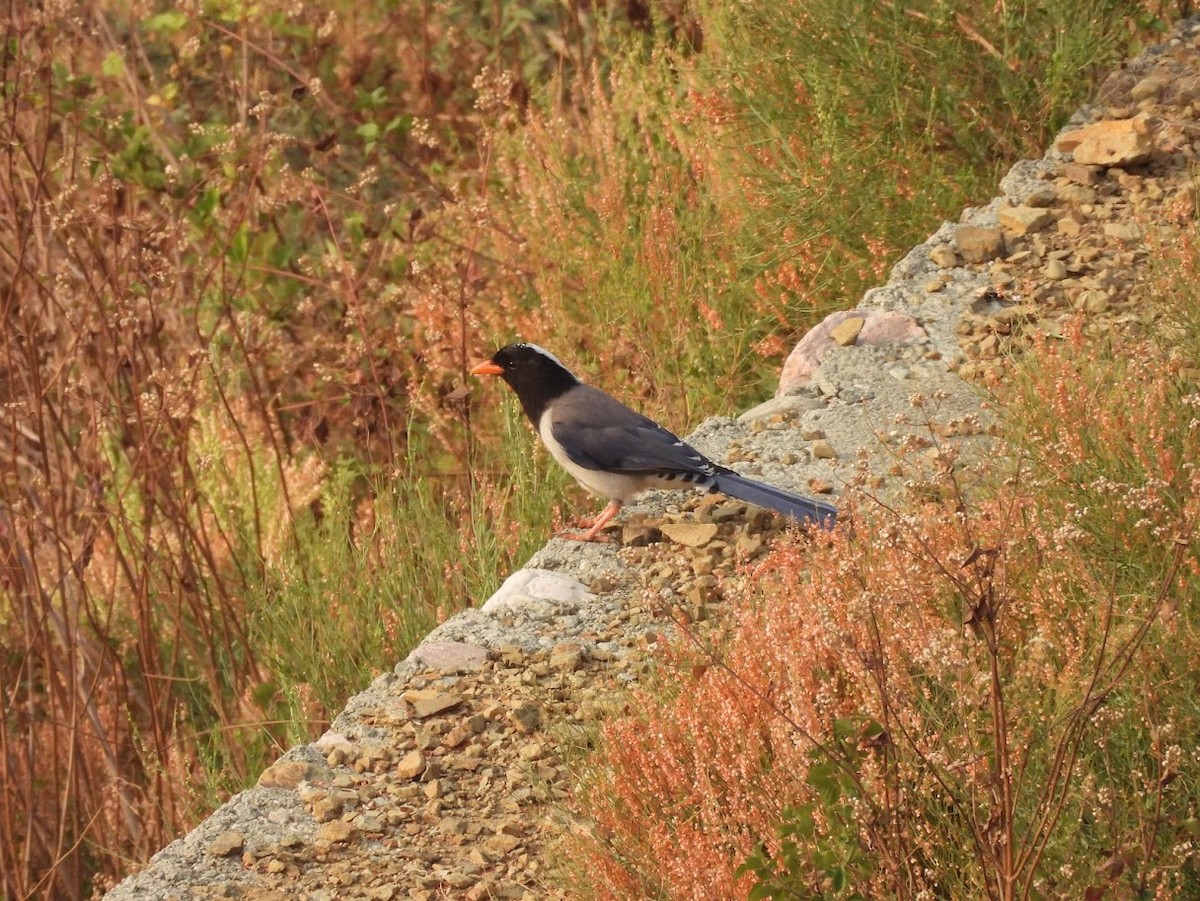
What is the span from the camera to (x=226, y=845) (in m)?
3.86

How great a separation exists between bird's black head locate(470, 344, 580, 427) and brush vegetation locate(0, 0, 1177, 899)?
13 cm

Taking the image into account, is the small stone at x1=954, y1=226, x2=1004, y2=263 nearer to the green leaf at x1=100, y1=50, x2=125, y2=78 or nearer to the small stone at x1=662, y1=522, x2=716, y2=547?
the small stone at x1=662, y1=522, x2=716, y2=547

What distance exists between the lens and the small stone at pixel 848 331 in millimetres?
5875

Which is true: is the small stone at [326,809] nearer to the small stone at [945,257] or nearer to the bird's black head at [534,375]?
the bird's black head at [534,375]

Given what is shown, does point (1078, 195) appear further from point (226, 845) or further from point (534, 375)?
point (226, 845)

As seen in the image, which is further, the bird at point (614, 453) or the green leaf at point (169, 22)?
the green leaf at point (169, 22)

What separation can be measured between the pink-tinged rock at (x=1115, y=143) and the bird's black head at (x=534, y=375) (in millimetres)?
2213

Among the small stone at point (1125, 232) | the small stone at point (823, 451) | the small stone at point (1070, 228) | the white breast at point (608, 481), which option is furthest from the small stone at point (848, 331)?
the white breast at point (608, 481)

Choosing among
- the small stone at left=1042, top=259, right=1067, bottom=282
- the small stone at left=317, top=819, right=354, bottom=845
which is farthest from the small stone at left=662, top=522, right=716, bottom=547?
the small stone at left=1042, top=259, right=1067, bottom=282

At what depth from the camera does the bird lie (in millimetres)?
4871

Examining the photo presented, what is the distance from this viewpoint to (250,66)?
9.73 metres

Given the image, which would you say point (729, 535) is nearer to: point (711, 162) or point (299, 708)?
point (299, 708)

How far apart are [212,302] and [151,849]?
330 cm

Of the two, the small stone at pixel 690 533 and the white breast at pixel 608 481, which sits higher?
the white breast at pixel 608 481
